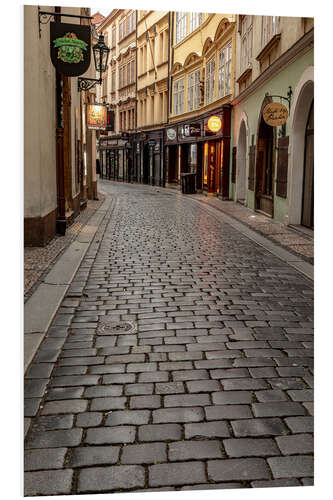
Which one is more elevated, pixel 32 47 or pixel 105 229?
pixel 32 47

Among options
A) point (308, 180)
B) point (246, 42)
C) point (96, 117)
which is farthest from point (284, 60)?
point (96, 117)

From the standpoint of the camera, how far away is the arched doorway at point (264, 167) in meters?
16.1

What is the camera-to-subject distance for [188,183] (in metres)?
26.4

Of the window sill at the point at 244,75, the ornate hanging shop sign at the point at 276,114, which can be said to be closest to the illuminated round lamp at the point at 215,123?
the window sill at the point at 244,75

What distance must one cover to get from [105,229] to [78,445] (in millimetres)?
9701

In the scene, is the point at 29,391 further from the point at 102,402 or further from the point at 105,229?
the point at 105,229

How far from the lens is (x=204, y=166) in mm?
26594

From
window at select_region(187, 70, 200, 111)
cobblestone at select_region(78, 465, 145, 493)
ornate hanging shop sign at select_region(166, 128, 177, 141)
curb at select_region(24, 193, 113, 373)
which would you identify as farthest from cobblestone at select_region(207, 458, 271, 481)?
ornate hanging shop sign at select_region(166, 128, 177, 141)

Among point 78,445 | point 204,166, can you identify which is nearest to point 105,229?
point 78,445

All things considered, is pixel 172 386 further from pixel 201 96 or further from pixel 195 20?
pixel 195 20

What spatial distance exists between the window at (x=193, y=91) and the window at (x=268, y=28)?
11409 millimetres

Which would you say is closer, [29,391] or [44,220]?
[29,391]

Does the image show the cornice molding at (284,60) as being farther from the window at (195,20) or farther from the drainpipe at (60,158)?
the window at (195,20)

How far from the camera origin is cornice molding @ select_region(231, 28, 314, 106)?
10930 mm
